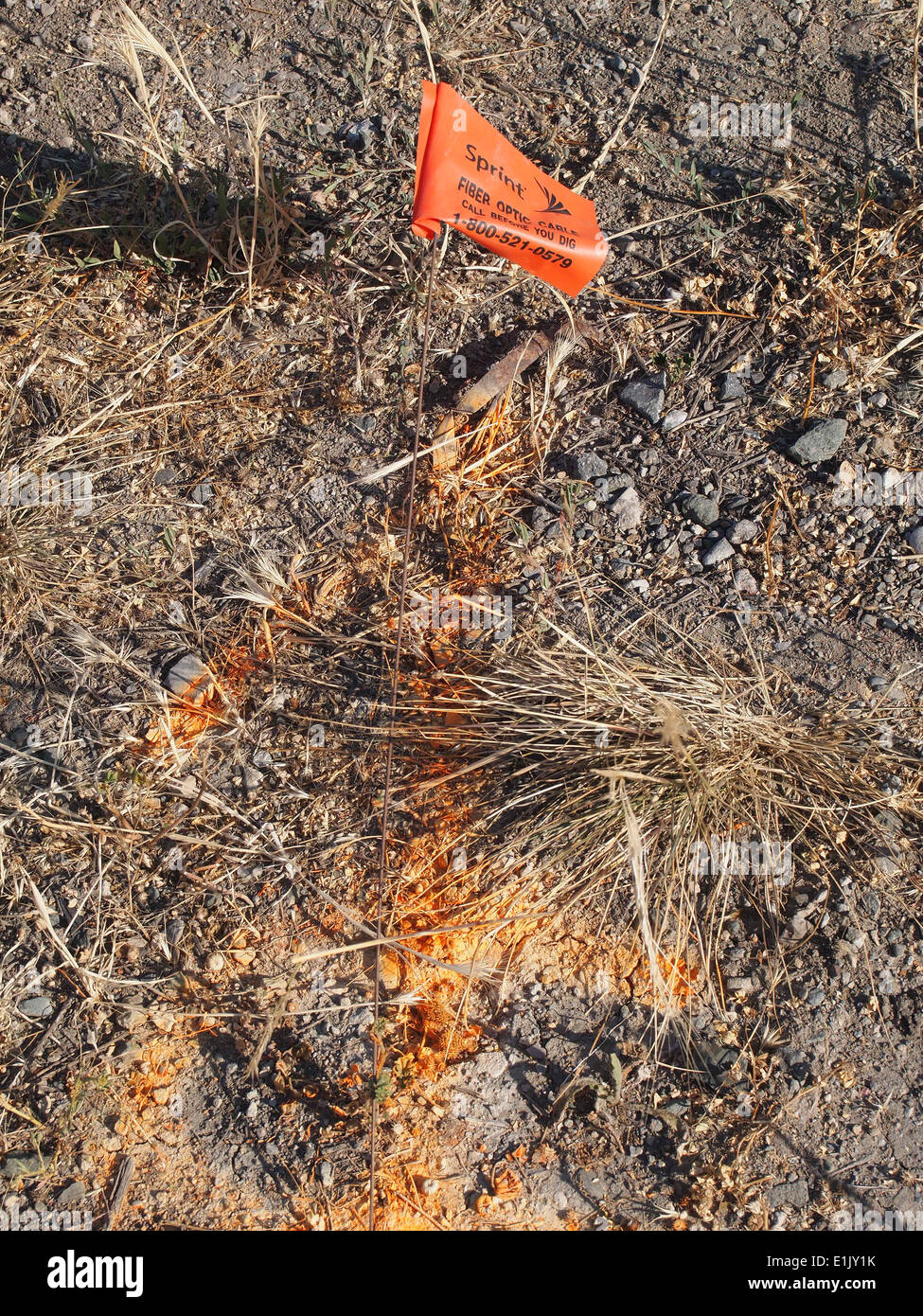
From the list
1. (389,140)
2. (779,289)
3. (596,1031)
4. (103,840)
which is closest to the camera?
(596,1031)

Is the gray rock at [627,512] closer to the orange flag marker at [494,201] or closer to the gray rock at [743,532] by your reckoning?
the gray rock at [743,532]

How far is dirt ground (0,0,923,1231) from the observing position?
192 cm

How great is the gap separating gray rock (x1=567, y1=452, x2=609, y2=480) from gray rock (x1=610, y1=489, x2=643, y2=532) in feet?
0.33

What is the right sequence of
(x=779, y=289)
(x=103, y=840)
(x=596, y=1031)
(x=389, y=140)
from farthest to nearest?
(x=389, y=140) → (x=779, y=289) → (x=103, y=840) → (x=596, y=1031)

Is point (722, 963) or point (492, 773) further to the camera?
point (492, 773)

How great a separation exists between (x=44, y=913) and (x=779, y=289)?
2.49 metres

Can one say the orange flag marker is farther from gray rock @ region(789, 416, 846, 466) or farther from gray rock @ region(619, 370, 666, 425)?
gray rock @ region(789, 416, 846, 466)

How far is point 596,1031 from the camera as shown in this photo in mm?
1990

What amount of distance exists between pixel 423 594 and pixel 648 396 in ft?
2.77

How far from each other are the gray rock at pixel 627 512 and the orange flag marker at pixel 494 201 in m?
0.54

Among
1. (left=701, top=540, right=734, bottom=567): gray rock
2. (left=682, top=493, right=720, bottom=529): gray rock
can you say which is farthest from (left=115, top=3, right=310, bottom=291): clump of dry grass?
(left=701, top=540, right=734, bottom=567): gray rock

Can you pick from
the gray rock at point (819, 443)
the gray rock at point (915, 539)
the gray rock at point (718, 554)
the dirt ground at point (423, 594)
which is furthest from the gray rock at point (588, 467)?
the gray rock at point (915, 539)

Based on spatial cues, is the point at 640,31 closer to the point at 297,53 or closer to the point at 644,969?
the point at 297,53

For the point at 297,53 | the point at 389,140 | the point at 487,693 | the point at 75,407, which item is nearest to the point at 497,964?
the point at 487,693
